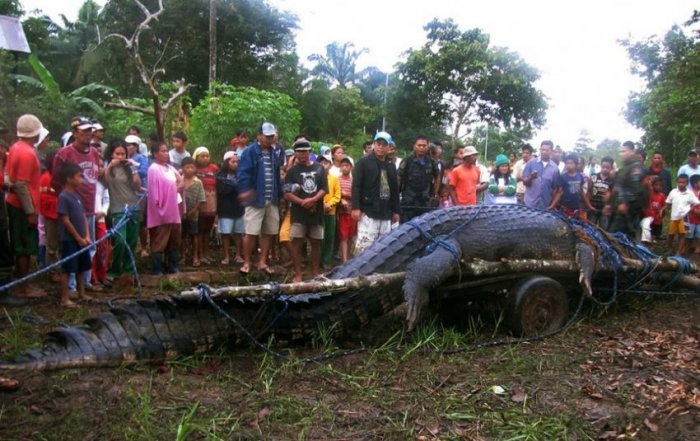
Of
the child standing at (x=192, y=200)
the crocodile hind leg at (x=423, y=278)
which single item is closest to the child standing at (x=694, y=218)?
the crocodile hind leg at (x=423, y=278)

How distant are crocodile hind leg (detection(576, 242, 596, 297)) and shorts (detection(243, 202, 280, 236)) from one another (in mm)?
3143

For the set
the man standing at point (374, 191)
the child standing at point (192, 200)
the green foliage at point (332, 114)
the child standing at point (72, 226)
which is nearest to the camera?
the child standing at point (72, 226)

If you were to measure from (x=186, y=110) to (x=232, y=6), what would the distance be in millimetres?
8611

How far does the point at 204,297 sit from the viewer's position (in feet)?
10.7

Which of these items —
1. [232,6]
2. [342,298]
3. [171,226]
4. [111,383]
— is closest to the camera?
[111,383]

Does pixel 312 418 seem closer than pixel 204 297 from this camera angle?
Yes

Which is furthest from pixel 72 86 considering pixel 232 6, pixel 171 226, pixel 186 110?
pixel 171 226

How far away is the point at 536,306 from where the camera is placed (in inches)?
168

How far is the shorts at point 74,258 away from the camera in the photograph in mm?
4750

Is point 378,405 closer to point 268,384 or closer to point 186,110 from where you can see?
point 268,384

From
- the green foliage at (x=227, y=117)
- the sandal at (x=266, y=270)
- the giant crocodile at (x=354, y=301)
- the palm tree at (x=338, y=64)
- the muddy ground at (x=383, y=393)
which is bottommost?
the muddy ground at (x=383, y=393)

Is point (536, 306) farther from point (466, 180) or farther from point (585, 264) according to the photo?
point (466, 180)

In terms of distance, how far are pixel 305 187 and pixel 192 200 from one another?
1.44 m

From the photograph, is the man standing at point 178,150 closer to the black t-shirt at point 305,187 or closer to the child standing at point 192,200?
the child standing at point 192,200
